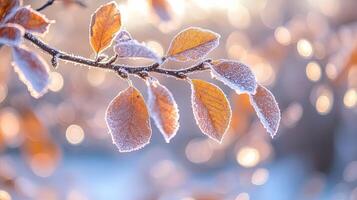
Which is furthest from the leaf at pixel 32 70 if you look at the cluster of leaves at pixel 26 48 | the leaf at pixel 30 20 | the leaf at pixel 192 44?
the leaf at pixel 192 44

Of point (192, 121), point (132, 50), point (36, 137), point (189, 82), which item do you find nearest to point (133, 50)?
point (132, 50)

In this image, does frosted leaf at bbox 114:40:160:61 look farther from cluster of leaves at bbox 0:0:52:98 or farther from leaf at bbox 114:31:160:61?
cluster of leaves at bbox 0:0:52:98

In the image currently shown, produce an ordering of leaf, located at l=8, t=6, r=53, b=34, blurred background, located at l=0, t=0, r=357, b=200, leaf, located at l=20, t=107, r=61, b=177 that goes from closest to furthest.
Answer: leaf, located at l=8, t=6, r=53, b=34 < leaf, located at l=20, t=107, r=61, b=177 < blurred background, located at l=0, t=0, r=357, b=200

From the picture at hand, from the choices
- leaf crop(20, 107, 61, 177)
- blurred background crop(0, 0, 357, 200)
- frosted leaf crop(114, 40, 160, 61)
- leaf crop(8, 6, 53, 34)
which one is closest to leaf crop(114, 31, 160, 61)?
frosted leaf crop(114, 40, 160, 61)

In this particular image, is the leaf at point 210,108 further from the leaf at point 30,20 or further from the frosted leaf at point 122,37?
the leaf at point 30,20

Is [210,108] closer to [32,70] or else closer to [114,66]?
[114,66]

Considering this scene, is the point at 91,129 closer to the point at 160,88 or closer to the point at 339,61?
the point at 339,61

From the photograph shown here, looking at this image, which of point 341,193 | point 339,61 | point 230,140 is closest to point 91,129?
point 230,140
